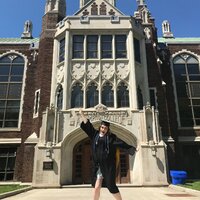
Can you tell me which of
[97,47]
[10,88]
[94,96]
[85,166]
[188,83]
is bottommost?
A: [85,166]

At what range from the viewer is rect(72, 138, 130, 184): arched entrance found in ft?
44.3

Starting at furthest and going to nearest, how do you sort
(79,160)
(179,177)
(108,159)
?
(79,160) < (179,177) < (108,159)

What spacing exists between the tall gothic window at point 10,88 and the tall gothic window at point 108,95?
275 inches

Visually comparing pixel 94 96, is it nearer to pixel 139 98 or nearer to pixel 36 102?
pixel 139 98

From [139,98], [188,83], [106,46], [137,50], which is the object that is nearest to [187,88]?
[188,83]

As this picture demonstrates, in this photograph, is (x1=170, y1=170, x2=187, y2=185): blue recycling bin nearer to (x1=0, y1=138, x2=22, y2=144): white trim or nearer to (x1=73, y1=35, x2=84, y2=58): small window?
(x1=73, y1=35, x2=84, y2=58): small window

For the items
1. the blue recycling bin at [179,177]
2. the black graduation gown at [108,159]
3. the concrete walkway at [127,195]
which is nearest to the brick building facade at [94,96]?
the blue recycling bin at [179,177]

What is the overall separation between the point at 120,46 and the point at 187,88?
6.91m

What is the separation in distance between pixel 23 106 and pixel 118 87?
7.38m

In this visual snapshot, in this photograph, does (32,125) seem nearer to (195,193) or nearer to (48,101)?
(48,101)

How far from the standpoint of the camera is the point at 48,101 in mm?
15391

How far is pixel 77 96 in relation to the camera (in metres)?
14.7

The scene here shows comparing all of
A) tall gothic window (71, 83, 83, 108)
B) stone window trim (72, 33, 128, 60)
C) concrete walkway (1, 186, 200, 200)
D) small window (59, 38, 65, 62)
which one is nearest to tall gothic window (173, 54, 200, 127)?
stone window trim (72, 33, 128, 60)

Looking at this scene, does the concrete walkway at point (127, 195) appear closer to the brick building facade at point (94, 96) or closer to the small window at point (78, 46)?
the brick building facade at point (94, 96)
